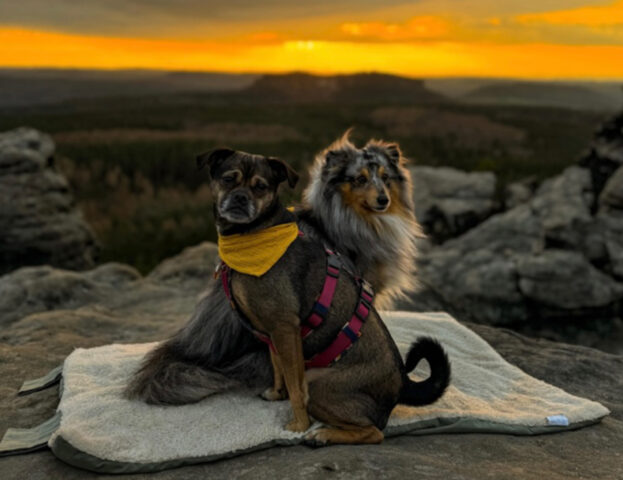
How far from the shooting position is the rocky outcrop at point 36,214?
45.7 ft

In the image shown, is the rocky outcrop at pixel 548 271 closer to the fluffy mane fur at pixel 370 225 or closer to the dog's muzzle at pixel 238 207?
the fluffy mane fur at pixel 370 225

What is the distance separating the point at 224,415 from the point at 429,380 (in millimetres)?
1626

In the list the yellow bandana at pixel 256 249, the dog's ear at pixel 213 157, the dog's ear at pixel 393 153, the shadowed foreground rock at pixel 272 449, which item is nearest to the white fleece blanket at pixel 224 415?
the shadowed foreground rock at pixel 272 449

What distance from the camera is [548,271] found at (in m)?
12.1

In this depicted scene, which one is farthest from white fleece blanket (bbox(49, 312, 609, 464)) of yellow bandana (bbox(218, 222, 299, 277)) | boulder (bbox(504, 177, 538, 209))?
boulder (bbox(504, 177, 538, 209))

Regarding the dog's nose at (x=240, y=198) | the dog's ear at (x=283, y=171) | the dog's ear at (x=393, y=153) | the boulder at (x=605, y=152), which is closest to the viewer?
the dog's nose at (x=240, y=198)

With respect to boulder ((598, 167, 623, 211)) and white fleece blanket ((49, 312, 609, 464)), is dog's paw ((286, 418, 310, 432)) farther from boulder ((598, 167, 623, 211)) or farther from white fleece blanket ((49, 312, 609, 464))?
boulder ((598, 167, 623, 211))

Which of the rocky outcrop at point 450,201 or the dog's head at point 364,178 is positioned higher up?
the dog's head at point 364,178

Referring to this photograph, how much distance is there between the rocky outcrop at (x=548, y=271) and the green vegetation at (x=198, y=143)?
427 centimetres

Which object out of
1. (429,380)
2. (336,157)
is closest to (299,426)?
(429,380)

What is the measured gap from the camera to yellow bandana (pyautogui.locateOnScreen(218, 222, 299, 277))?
4219 millimetres

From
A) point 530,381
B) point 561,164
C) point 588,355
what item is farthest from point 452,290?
point 561,164

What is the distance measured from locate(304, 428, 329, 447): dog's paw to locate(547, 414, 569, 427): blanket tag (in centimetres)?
202

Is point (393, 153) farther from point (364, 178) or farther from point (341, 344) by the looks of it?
point (341, 344)
